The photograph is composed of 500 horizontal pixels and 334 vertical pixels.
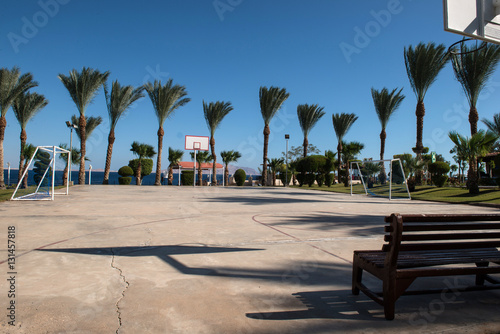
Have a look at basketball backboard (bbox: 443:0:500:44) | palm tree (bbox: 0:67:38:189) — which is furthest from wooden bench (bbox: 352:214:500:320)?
palm tree (bbox: 0:67:38:189)

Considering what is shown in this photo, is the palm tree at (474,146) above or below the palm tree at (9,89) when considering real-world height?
below

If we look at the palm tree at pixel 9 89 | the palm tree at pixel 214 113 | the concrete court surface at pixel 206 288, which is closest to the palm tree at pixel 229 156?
the palm tree at pixel 214 113

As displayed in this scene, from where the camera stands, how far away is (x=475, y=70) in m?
21.0

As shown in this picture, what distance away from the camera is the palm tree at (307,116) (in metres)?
40.5

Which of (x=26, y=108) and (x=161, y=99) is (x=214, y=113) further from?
(x=26, y=108)

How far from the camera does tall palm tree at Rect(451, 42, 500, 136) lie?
20.7 m

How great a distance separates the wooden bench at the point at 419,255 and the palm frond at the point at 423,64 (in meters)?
26.0

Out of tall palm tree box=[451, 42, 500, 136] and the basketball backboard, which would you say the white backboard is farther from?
the basketball backboard

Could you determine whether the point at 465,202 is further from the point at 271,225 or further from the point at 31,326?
the point at 31,326

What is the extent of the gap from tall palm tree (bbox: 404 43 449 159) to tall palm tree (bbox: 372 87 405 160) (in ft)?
24.6

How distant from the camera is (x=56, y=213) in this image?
8.55 m

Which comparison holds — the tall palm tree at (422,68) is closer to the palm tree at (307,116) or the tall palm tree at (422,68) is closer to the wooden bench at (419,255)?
the palm tree at (307,116)

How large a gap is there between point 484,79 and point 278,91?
64.4ft

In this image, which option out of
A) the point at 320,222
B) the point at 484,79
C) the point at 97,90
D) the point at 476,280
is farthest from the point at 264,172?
the point at 476,280
